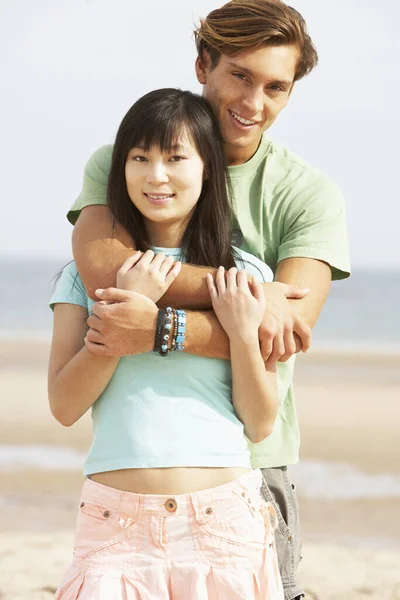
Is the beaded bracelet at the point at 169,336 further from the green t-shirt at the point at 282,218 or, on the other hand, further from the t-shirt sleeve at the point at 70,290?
the green t-shirt at the point at 282,218

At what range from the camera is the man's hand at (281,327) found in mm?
3012

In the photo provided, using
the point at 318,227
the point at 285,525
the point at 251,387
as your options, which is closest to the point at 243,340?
the point at 251,387

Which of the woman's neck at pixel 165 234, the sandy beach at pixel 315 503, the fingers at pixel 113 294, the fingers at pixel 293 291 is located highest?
the woman's neck at pixel 165 234

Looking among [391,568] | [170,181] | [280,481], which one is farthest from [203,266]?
[391,568]

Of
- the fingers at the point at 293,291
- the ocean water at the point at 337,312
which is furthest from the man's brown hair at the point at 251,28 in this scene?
the ocean water at the point at 337,312

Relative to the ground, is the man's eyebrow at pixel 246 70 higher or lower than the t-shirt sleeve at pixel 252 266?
higher

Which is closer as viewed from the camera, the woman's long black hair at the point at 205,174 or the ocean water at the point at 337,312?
the woman's long black hair at the point at 205,174

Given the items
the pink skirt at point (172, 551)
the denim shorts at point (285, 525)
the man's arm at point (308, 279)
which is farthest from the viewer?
the denim shorts at point (285, 525)

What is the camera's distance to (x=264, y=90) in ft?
11.9

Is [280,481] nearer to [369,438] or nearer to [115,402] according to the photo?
[115,402]

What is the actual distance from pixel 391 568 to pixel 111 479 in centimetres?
453

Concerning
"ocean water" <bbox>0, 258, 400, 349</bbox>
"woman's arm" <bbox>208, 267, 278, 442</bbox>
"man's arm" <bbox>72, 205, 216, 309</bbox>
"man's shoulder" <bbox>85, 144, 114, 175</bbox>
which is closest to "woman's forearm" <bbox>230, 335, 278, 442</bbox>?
"woman's arm" <bbox>208, 267, 278, 442</bbox>

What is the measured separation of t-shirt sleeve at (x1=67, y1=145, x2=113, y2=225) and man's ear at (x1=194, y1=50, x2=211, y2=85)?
0.49m

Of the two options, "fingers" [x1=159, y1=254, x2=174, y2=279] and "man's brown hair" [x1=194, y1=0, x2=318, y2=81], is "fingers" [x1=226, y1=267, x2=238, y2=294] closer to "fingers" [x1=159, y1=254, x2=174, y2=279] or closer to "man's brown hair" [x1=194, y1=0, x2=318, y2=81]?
"fingers" [x1=159, y1=254, x2=174, y2=279]
